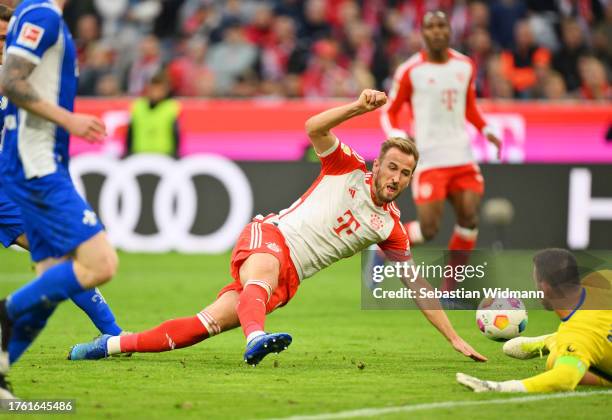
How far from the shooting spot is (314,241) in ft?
24.7

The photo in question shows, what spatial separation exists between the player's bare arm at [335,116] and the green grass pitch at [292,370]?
57.4 inches

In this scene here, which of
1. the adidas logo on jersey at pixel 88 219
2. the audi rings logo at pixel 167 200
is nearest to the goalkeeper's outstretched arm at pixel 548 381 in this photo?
the adidas logo on jersey at pixel 88 219

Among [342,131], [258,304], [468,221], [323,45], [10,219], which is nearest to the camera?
[258,304]

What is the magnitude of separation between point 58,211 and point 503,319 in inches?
135

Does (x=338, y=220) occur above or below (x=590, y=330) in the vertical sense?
above

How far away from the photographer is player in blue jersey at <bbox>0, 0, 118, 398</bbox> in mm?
5832

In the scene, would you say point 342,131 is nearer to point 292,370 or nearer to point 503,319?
→ point 503,319

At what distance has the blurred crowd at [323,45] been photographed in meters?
18.2

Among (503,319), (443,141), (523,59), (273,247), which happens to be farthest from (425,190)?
(523,59)

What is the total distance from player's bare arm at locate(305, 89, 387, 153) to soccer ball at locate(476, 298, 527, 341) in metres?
1.76

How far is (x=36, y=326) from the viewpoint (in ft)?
20.2

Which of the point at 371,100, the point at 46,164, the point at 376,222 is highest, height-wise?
the point at 371,100

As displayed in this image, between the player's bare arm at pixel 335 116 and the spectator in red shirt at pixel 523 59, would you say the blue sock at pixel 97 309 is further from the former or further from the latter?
the spectator in red shirt at pixel 523 59

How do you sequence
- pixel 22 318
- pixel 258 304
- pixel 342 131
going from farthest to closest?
pixel 342 131 → pixel 258 304 → pixel 22 318
